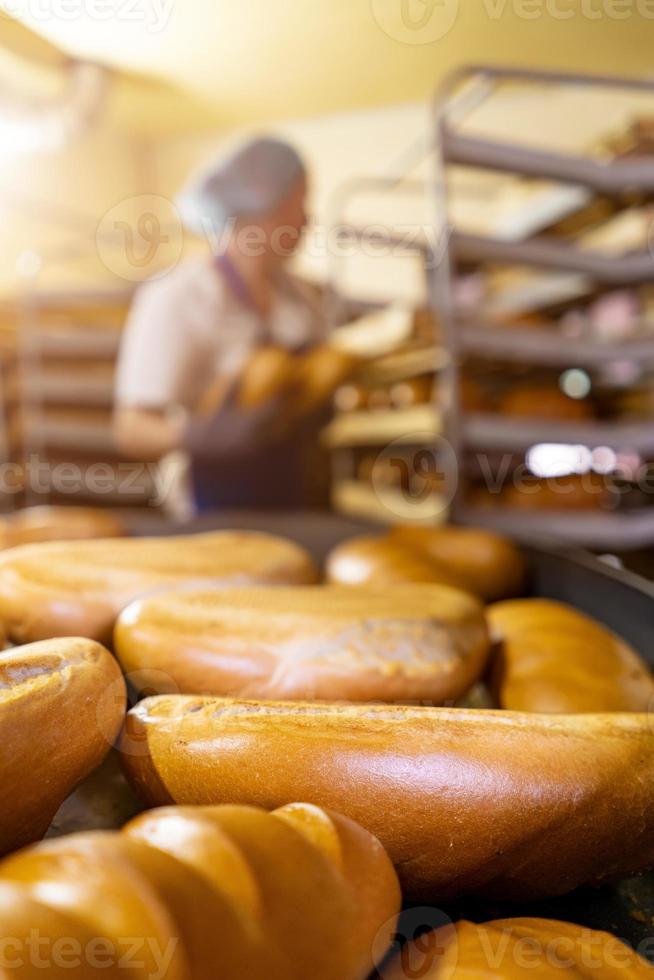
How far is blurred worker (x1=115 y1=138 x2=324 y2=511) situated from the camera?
2.11 meters

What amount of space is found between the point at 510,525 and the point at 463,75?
115 centimetres

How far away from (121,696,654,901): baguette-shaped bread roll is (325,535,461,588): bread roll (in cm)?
55

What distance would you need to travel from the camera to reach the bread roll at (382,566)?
1071 millimetres

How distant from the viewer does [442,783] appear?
1.47 feet

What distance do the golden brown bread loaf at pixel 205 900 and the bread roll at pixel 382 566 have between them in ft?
2.21

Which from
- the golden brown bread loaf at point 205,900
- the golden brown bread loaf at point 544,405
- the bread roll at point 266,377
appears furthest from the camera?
the golden brown bread loaf at point 544,405

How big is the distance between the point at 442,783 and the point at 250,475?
2.00 m

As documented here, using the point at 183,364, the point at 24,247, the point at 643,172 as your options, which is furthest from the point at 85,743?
the point at 24,247

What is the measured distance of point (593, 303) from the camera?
3033 millimetres

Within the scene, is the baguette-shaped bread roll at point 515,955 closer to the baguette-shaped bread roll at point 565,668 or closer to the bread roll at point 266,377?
the baguette-shaped bread roll at point 565,668

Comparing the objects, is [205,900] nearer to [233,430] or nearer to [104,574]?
[104,574]
